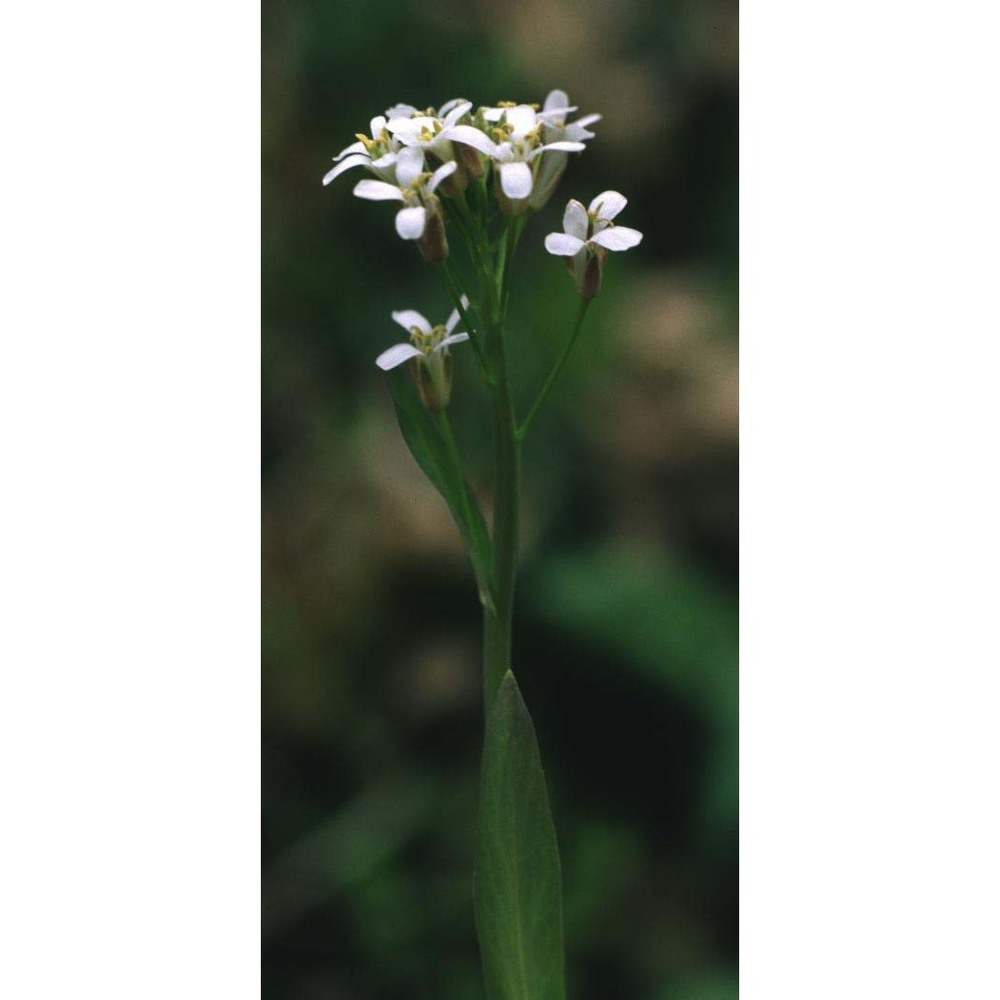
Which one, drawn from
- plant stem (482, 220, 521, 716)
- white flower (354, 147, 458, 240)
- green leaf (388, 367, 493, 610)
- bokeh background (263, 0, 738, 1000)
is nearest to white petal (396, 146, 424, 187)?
white flower (354, 147, 458, 240)

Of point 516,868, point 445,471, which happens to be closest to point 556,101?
point 445,471

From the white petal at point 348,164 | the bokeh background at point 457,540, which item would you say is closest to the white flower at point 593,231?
the white petal at point 348,164

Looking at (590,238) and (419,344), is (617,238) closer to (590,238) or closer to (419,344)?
(590,238)

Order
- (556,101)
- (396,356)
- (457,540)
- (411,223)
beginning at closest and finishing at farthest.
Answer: (411,223) < (396,356) < (556,101) < (457,540)

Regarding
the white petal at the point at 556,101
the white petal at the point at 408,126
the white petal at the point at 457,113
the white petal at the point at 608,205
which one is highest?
the white petal at the point at 556,101

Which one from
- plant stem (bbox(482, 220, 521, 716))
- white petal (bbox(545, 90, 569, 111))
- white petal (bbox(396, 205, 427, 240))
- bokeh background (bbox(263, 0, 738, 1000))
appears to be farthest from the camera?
bokeh background (bbox(263, 0, 738, 1000))

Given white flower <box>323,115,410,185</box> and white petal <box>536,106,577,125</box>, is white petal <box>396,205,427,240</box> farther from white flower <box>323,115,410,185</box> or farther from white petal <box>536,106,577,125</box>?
white petal <box>536,106,577,125</box>

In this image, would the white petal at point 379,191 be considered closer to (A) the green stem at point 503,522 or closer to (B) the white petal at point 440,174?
(B) the white petal at point 440,174
